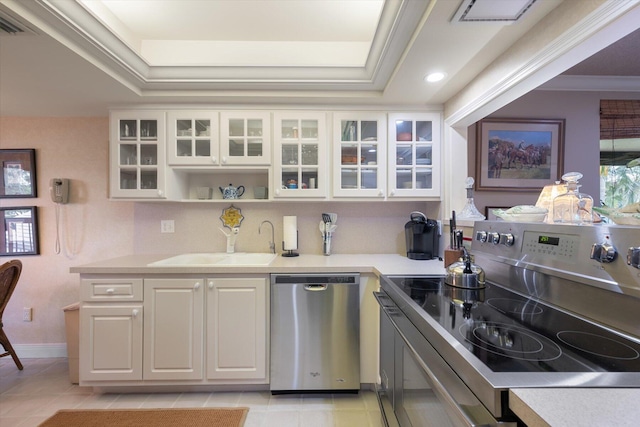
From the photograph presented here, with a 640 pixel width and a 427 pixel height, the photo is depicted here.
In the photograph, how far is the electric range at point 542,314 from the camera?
0.63 metres

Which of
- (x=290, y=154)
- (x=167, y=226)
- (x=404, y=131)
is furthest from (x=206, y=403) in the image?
(x=404, y=131)

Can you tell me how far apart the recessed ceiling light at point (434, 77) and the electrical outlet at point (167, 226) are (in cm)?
238

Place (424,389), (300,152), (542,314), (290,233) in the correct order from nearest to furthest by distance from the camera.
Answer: (424,389) → (542,314) → (300,152) → (290,233)

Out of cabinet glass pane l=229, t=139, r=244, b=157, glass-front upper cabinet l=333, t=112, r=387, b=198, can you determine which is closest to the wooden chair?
cabinet glass pane l=229, t=139, r=244, b=157

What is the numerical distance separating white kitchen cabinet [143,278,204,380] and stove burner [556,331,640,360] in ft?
6.26

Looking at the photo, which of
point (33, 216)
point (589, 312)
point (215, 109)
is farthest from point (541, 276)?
point (33, 216)

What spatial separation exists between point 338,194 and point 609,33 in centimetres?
160

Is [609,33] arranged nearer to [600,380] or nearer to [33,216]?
[600,380]

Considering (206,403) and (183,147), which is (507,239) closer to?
(206,403)

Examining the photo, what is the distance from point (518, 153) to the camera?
7.83 feet

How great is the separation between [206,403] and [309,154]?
6.36 ft

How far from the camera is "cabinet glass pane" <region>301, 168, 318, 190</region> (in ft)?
7.36

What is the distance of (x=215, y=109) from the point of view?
221 centimetres

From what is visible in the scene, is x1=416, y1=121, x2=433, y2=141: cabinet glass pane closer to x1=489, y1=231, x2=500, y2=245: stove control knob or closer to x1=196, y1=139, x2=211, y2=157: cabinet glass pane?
x1=489, y1=231, x2=500, y2=245: stove control knob
